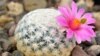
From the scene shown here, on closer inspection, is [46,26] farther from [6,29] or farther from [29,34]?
[6,29]

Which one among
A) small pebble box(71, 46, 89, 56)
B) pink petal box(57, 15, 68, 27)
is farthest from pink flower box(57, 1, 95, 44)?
small pebble box(71, 46, 89, 56)

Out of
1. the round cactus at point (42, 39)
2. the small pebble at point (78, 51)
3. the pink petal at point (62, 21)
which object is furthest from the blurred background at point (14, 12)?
the pink petal at point (62, 21)

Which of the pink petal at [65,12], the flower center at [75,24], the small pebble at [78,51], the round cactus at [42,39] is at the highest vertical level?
the pink petal at [65,12]

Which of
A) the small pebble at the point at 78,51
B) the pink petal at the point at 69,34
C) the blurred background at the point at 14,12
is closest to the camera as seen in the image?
the pink petal at the point at 69,34

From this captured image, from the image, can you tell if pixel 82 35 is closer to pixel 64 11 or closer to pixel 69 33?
pixel 69 33

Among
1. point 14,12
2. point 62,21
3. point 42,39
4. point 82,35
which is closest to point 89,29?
point 82,35

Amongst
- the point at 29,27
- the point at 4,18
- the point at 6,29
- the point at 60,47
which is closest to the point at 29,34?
the point at 29,27

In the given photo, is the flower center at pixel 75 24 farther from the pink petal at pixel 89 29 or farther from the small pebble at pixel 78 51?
the small pebble at pixel 78 51
